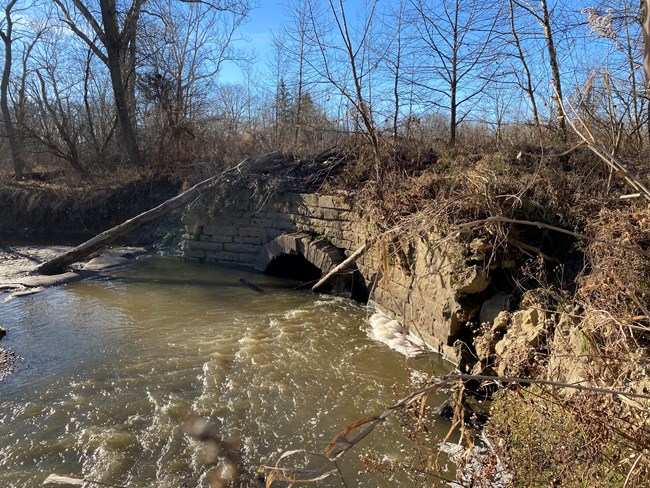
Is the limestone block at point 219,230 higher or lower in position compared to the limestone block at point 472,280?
higher

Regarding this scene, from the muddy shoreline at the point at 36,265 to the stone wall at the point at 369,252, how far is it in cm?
176

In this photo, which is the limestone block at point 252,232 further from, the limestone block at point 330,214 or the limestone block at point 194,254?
the limestone block at point 330,214

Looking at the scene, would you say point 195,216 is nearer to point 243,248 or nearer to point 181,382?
point 243,248

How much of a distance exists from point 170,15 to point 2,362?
16601 millimetres

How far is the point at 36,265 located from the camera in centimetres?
1045

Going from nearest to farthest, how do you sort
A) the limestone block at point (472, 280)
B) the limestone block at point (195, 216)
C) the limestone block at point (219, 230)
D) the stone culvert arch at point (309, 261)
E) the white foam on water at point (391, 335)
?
the limestone block at point (472, 280) → the white foam on water at point (391, 335) → the stone culvert arch at point (309, 261) → the limestone block at point (219, 230) → the limestone block at point (195, 216)

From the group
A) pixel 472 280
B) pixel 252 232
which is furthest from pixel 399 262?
pixel 252 232

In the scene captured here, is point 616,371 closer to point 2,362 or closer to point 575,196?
point 575,196

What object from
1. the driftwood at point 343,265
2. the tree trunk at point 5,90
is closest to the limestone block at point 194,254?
the driftwood at point 343,265

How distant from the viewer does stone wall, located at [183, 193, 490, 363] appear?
5418 millimetres

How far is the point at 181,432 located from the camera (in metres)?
4.02

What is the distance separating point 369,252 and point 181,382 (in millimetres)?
3768

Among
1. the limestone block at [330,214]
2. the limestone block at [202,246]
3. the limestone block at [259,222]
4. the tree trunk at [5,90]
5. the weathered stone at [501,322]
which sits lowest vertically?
the weathered stone at [501,322]

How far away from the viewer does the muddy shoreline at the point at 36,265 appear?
857 centimetres
